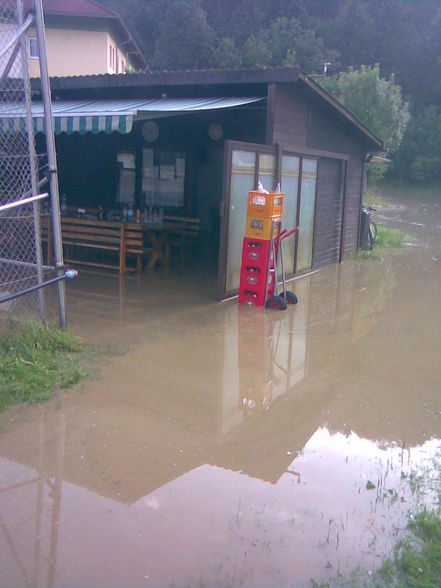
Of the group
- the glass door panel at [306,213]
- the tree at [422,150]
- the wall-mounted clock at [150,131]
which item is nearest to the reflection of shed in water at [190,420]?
the glass door panel at [306,213]

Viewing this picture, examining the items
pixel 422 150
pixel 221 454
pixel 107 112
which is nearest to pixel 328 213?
pixel 107 112

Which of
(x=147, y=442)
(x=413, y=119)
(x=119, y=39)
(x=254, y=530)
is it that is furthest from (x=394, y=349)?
(x=413, y=119)

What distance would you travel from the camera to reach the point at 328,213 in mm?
13086

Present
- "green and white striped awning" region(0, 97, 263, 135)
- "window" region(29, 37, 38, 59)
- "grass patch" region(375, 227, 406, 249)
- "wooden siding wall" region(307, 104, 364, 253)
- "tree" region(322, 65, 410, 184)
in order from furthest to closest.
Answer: "tree" region(322, 65, 410, 184)
"window" region(29, 37, 38, 59)
"grass patch" region(375, 227, 406, 249)
"wooden siding wall" region(307, 104, 364, 253)
"green and white striped awning" region(0, 97, 263, 135)

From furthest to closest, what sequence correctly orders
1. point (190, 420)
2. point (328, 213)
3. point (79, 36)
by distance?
point (79, 36), point (328, 213), point (190, 420)

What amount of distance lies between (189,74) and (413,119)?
39522 mm

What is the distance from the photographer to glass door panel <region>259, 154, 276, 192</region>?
958 cm

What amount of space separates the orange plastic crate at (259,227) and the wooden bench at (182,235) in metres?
2.99

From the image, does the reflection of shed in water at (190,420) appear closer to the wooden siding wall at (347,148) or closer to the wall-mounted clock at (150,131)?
the wooden siding wall at (347,148)

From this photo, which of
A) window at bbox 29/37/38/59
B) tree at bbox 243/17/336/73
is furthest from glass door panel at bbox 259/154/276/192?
tree at bbox 243/17/336/73

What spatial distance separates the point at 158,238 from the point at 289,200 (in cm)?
243

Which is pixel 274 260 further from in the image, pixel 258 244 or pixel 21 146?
pixel 21 146

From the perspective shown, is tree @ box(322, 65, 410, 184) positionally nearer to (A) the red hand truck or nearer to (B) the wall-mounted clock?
(B) the wall-mounted clock

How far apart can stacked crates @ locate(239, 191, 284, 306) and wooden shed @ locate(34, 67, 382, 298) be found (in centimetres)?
30
